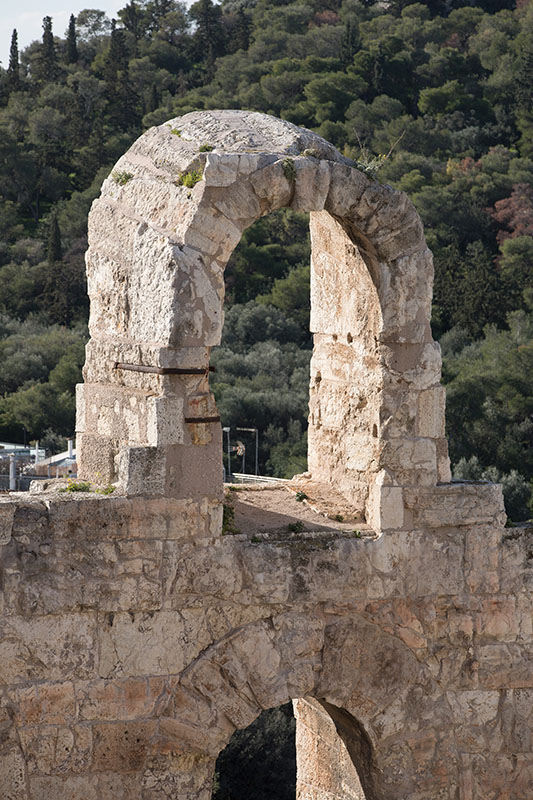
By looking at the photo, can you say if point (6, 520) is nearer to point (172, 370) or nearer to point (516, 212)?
point (172, 370)

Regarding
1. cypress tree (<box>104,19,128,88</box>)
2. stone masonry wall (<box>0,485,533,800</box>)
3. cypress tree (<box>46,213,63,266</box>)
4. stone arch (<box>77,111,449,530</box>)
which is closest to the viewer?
stone masonry wall (<box>0,485,533,800</box>)

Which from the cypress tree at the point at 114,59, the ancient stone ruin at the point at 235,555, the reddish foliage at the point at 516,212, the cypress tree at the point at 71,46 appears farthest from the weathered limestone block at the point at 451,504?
the cypress tree at the point at 71,46

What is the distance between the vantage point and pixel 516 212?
34.0m

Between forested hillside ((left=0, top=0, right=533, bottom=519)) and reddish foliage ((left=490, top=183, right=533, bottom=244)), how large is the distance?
66 millimetres

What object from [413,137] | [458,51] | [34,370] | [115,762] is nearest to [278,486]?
[115,762]

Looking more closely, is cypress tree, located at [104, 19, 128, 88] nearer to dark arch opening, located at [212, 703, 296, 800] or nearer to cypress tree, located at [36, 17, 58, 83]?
cypress tree, located at [36, 17, 58, 83]

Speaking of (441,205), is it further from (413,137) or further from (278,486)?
(278,486)

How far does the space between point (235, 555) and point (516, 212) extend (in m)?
28.8

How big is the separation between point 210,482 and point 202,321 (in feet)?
2.74

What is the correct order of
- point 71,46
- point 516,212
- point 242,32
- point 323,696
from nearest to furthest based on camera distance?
point 323,696
point 516,212
point 242,32
point 71,46

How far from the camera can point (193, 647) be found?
6633 mm

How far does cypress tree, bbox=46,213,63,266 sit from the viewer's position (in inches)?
1282

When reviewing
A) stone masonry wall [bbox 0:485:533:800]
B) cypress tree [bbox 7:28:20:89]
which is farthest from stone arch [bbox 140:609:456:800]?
cypress tree [bbox 7:28:20:89]

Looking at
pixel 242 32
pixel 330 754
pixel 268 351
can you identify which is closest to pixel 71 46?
pixel 242 32
